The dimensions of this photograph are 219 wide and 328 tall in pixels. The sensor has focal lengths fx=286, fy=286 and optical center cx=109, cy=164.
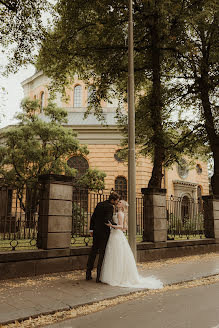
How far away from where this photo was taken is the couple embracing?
20.9 ft

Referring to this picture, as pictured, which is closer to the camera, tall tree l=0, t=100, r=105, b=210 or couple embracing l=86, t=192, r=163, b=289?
couple embracing l=86, t=192, r=163, b=289

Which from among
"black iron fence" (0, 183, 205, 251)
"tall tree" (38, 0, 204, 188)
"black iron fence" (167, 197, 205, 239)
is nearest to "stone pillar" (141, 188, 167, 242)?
"black iron fence" (0, 183, 205, 251)

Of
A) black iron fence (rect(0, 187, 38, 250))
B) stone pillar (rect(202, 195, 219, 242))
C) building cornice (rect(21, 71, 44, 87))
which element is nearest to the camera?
black iron fence (rect(0, 187, 38, 250))

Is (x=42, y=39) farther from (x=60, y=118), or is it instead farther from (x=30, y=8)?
(x=60, y=118)

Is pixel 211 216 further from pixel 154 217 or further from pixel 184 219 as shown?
pixel 154 217

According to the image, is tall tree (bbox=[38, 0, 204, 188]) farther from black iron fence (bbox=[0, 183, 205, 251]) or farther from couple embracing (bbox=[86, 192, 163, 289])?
couple embracing (bbox=[86, 192, 163, 289])

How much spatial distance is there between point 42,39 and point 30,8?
1.26 metres

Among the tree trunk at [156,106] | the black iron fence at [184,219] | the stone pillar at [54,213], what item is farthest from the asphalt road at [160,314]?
the tree trunk at [156,106]

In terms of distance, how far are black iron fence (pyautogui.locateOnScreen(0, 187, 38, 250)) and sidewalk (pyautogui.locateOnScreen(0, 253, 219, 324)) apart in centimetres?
114

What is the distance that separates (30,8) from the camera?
1138 centimetres

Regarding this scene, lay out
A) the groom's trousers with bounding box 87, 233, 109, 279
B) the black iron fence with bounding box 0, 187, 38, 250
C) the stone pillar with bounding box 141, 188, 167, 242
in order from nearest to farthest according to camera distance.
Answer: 1. the groom's trousers with bounding box 87, 233, 109, 279
2. the black iron fence with bounding box 0, 187, 38, 250
3. the stone pillar with bounding box 141, 188, 167, 242

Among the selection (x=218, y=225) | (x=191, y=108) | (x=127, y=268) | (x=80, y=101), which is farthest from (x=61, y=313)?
(x=80, y=101)

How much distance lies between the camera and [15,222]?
7469 millimetres

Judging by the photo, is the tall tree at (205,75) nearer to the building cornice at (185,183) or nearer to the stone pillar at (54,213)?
the stone pillar at (54,213)
